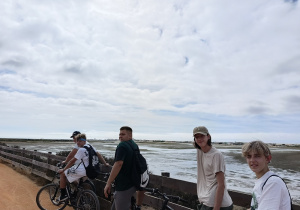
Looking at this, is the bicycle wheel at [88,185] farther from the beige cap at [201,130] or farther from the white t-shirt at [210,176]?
the beige cap at [201,130]

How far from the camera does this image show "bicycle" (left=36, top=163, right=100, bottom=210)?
18.4 ft

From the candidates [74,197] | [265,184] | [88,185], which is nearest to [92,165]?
[88,185]

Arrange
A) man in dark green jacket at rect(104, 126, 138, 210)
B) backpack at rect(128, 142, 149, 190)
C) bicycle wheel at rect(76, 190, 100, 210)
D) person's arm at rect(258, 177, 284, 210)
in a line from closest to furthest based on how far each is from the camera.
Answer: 1. person's arm at rect(258, 177, 284, 210)
2. man in dark green jacket at rect(104, 126, 138, 210)
3. backpack at rect(128, 142, 149, 190)
4. bicycle wheel at rect(76, 190, 100, 210)

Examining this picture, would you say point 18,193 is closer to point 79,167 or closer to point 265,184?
point 79,167

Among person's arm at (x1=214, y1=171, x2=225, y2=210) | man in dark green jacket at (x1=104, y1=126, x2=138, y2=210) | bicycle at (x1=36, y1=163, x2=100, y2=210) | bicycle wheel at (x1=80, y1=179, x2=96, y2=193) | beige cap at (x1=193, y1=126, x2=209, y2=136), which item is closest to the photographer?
person's arm at (x1=214, y1=171, x2=225, y2=210)

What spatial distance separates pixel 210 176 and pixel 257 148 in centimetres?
102

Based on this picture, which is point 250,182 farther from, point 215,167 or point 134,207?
point 215,167

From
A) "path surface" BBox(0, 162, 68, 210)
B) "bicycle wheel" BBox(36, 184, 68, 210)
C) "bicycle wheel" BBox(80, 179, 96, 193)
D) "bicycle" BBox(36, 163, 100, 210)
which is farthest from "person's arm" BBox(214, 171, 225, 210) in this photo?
"path surface" BBox(0, 162, 68, 210)

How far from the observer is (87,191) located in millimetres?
5637

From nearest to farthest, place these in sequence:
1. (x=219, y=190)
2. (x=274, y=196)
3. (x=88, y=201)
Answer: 1. (x=274, y=196)
2. (x=219, y=190)
3. (x=88, y=201)

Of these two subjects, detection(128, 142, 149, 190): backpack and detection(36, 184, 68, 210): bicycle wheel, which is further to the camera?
detection(36, 184, 68, 210): bicycle wheel

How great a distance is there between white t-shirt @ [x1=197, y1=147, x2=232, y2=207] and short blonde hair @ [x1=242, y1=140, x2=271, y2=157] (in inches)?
29.1

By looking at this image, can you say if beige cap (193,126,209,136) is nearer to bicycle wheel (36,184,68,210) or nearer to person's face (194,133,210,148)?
person's face (194,133,210,148)

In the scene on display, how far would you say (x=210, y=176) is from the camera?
295cm
